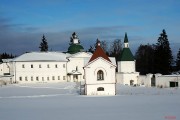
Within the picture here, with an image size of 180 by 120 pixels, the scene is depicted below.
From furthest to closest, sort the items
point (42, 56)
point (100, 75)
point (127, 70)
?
point (42, 56)
point (127, 70)
point (100, 75)

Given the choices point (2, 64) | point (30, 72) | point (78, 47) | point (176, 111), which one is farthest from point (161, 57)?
point (176, 111)

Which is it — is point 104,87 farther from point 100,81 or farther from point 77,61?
point 77,61

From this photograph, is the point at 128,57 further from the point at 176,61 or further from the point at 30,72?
the point at 176,61

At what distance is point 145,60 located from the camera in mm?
76250

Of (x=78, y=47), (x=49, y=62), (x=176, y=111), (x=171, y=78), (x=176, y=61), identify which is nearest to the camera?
(x=176, y=111)

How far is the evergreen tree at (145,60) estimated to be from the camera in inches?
2687

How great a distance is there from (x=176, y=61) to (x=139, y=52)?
10157 mm

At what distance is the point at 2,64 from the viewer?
5775 centimetres

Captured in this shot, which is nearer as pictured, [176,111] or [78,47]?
[176,111]

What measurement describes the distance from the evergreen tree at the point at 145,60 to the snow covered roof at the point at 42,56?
19075 mm

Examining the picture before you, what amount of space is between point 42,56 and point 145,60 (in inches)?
1136

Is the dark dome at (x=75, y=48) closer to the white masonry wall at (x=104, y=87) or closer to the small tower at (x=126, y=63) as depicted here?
the small tower at (x=126, y=63)

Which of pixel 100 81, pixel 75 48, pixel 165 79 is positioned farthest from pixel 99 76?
pixel 75 48

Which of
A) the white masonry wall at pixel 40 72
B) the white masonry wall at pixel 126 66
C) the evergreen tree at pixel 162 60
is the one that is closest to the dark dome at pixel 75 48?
the white masonry wall at pixel 40 72
